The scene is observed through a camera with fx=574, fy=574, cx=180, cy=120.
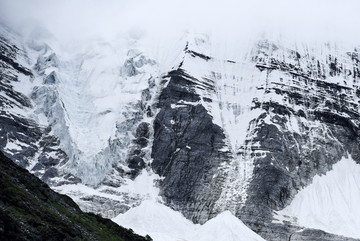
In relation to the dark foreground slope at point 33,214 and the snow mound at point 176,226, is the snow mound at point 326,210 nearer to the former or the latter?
the snow mound at point 176,226

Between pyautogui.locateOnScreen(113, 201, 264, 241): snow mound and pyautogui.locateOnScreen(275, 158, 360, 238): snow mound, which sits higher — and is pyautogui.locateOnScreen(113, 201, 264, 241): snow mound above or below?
below

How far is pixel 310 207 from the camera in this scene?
188625mm

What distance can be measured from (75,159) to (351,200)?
9465 cm

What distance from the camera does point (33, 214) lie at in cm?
5472

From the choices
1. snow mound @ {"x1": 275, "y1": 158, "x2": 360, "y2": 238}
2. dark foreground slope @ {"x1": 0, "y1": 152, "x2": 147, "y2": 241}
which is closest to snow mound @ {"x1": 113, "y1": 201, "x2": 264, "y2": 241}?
snow mound @ {"x1": 275, "y1": 158, "x2": 360, "y2": 238}

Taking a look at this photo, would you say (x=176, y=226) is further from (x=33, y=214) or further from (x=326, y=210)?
(x=33, y=214)

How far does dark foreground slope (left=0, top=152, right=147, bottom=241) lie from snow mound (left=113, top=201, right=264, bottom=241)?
234ft

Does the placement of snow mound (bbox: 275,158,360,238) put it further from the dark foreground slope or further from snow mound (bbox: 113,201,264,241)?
the dark foreground slope

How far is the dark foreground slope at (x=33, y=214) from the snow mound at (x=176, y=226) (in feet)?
234

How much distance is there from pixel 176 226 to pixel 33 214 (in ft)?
395

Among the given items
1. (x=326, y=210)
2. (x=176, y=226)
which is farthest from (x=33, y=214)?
(x=326, y=210)

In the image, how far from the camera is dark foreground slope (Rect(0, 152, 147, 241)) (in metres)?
46.5

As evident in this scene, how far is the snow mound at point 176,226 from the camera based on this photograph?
5797 inches

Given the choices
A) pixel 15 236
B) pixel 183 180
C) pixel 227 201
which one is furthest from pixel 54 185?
pixel 15 236
